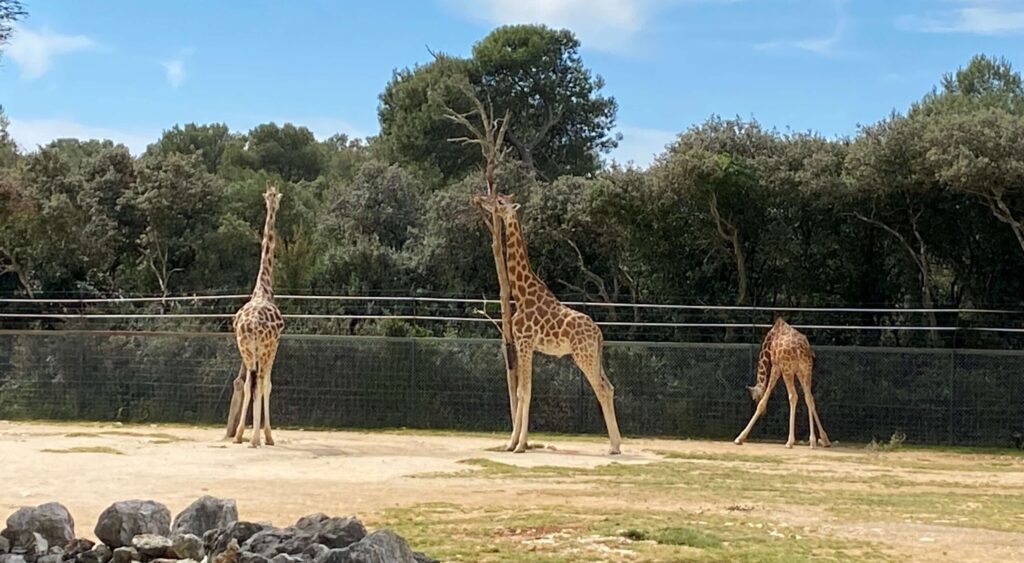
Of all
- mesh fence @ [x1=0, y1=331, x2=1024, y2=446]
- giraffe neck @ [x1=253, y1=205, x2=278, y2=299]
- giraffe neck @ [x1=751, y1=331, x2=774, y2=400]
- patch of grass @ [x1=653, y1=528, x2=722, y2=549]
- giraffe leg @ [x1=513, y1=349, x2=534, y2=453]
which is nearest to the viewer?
patch of grass @ [x1=653, y1=528, x2=722, y2=549]

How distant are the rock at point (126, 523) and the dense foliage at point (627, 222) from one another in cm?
1736

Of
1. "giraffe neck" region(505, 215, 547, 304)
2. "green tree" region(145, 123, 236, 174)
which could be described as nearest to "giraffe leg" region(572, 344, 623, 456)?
"giraffe neck" region(505, 215, 547, 304)

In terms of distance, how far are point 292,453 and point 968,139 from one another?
13.2m

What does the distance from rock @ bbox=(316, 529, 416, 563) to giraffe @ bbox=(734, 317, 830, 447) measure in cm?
1497

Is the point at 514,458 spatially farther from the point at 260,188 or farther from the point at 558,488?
the point at 260,188

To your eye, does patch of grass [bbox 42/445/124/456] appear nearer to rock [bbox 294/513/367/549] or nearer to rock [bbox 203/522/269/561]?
rock [bbox 203/522/269/561]

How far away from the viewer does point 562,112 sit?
40.1 m

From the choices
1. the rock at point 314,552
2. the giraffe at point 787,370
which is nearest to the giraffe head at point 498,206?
the giraffe at point 787,370

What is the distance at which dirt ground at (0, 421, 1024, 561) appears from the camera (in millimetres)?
10070

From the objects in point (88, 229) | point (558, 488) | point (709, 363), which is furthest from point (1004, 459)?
point (88, 229)

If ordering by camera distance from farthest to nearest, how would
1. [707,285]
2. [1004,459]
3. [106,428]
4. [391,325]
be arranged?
[707,285] → [391,325] → [106,428] → [1004,459]

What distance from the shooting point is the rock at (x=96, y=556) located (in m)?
6.91

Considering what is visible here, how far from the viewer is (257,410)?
17.9 metres

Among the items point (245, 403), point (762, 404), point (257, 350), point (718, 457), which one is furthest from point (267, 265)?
point (762, 404)
